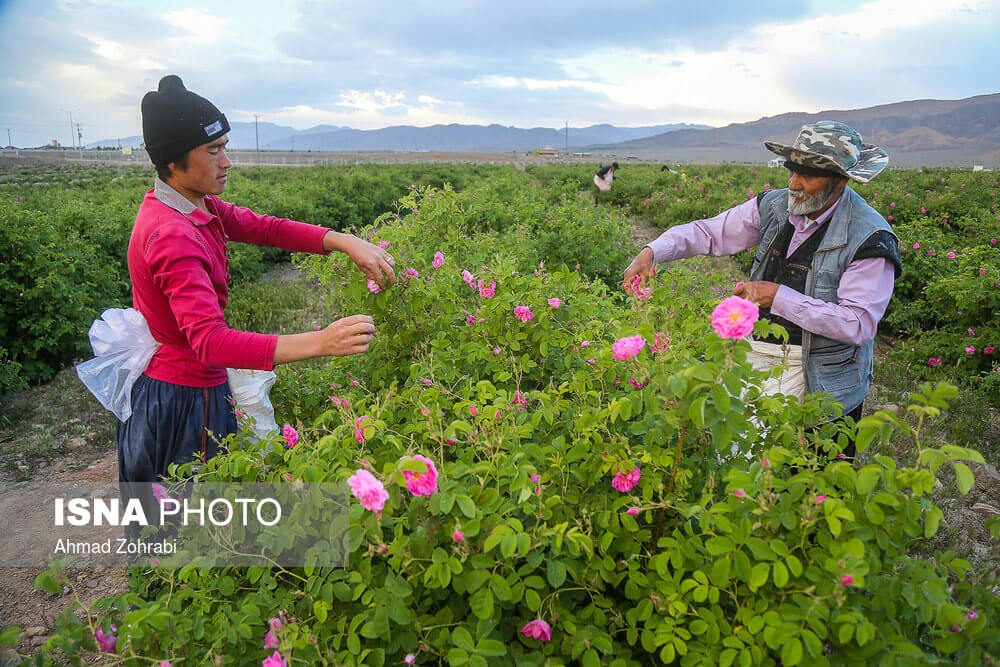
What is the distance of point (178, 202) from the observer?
189cm

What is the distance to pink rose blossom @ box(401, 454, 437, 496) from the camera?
1.09m

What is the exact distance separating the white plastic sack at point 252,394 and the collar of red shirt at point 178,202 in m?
0.62

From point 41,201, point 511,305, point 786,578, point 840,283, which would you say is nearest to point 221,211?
point 511,305

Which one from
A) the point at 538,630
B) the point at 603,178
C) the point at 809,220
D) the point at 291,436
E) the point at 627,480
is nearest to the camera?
the point at 538,630

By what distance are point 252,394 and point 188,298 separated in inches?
24.9

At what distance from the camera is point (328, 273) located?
2875 mm

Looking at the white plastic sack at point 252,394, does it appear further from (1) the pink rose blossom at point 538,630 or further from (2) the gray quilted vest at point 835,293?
(2) the gray quilted vest at point 835,293

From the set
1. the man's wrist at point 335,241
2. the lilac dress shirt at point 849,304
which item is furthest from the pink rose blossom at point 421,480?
the lilac dress shirt at point 849,304

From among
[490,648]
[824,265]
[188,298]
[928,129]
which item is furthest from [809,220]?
[928,129]

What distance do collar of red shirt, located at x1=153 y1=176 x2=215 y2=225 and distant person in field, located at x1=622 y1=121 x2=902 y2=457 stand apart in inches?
61.0

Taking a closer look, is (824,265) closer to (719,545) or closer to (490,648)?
(719,545)

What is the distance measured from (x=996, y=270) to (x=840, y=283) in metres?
3.97

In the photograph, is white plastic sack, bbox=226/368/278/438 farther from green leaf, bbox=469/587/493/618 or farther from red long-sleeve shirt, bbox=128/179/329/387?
green leaf, bbox=469/587/493/618

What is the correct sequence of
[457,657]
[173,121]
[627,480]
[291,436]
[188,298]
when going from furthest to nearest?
[173,121], [188,298], [291,436], [627,480], [457,657]
